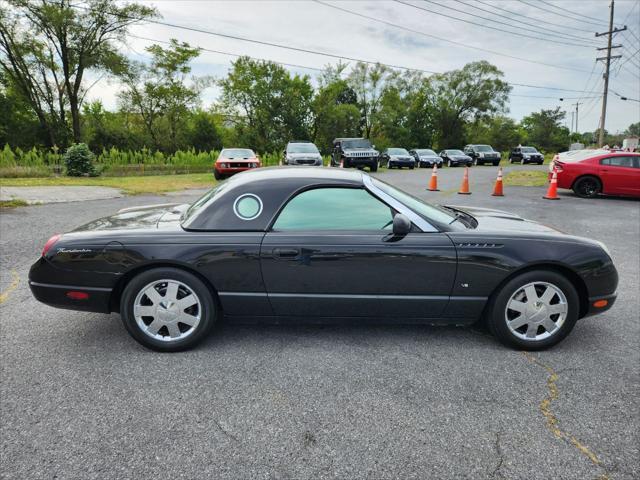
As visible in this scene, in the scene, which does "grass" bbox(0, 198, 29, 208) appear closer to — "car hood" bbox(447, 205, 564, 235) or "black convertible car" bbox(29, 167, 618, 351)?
"black convertible car" bbox(29, 167, 618, 351)

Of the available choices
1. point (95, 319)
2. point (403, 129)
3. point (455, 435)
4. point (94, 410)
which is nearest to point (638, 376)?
point (455, 435)

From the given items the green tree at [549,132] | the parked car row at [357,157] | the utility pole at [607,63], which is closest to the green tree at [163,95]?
the parked car row at [357,157]

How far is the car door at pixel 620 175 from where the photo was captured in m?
12.3

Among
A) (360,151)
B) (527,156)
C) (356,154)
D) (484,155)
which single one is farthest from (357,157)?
(527,156)

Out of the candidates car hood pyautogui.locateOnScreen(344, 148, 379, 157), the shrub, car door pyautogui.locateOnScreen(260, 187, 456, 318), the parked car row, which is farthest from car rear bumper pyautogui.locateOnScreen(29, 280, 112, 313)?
car hood pyautogui.locateOnScreen(344, 148, 379, 157)

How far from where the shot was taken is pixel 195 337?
3232mm

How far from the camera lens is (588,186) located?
12.9 metres

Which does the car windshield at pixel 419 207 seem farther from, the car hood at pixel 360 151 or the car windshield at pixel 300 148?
the car hood at pixel 360 151

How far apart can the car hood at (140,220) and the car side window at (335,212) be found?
973 mm

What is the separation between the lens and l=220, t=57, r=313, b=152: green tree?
1725 inches

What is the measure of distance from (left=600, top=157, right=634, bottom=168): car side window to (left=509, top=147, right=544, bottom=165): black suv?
26.8 meters

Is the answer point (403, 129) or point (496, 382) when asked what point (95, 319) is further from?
point (403, 129)

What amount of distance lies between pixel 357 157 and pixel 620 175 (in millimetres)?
12494

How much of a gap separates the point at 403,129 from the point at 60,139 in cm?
4025
